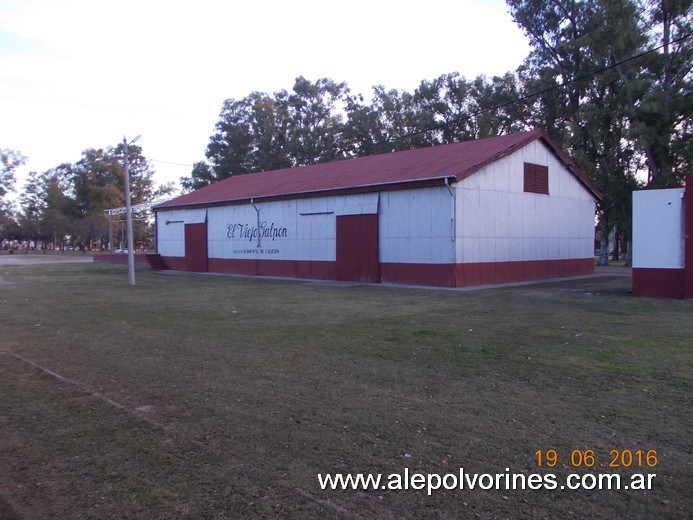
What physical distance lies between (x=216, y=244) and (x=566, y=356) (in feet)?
82.2

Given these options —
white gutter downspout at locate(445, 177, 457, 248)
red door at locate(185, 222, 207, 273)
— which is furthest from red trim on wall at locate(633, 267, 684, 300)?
red door at locate(185, 222, 207, 273)

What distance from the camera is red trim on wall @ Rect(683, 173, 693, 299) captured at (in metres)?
15.2

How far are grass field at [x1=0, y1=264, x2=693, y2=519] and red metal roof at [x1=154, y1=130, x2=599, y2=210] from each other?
33.8 feet

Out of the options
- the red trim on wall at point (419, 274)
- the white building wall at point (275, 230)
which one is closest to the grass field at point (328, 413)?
the red trim on wall at point (419, 274)

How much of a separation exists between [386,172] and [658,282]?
11.5 meters

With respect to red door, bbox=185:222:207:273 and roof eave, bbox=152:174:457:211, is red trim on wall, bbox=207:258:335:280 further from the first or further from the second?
roof eave, bbox=152:174:457:211

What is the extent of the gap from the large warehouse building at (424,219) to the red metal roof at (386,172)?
0.09m

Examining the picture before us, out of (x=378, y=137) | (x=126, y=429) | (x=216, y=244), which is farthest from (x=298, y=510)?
(x=378, y=137)

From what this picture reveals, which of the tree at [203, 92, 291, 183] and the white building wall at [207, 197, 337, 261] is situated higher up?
the tree at [203, 92, 291, 183]

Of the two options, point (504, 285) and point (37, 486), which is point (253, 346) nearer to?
point (37, 486)

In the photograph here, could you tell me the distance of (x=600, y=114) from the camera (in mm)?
32156

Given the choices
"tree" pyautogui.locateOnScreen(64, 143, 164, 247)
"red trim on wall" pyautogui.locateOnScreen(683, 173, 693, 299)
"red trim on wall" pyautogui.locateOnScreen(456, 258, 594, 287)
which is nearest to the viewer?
"red trim on wall" pyautogui.locateOnScreen(683, 173, 693, 299)

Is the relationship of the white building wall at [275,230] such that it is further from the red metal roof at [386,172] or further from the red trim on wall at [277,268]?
the red metal roof at [386,172]

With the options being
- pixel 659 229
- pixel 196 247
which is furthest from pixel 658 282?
pixel 196 247
